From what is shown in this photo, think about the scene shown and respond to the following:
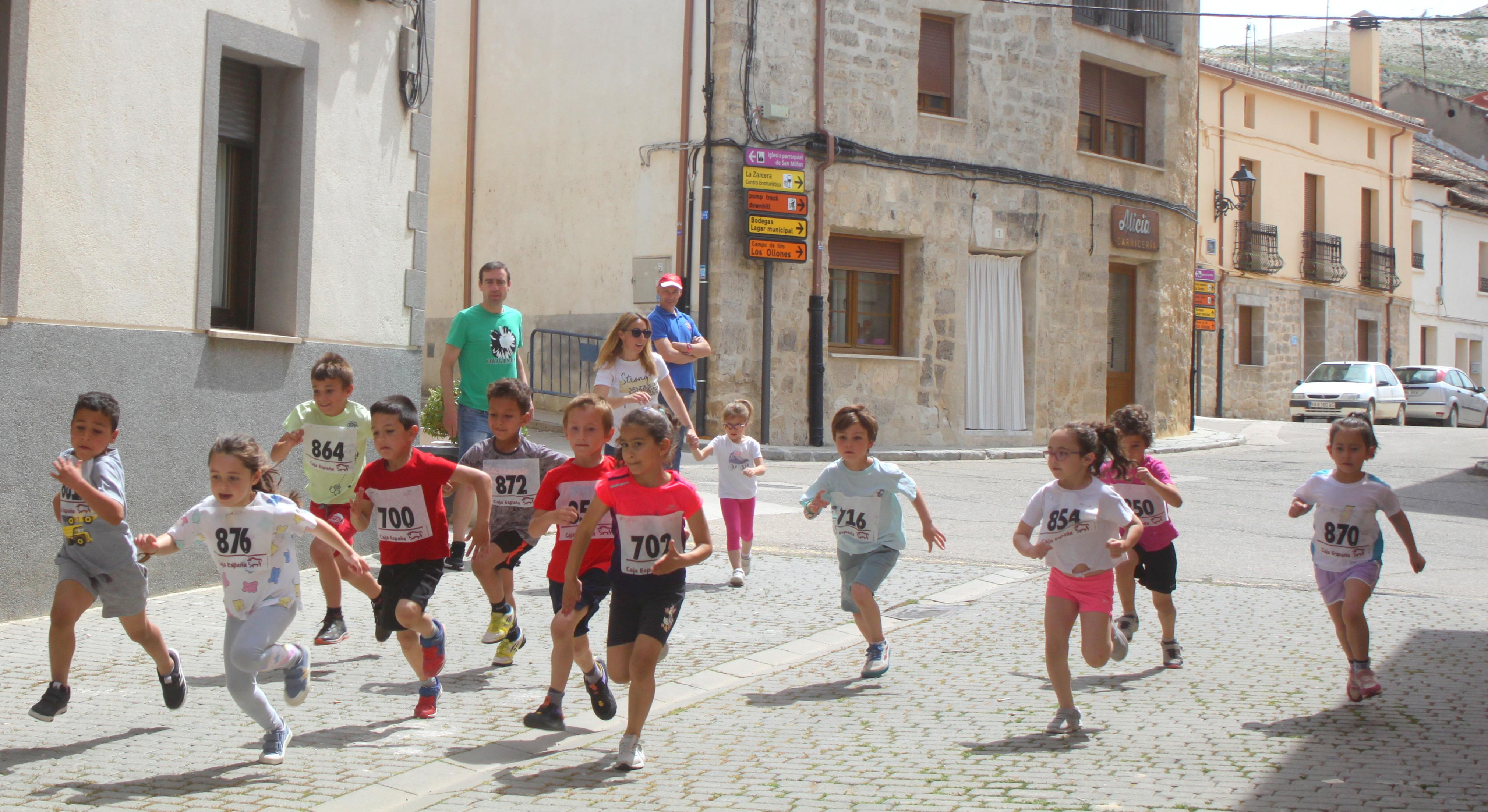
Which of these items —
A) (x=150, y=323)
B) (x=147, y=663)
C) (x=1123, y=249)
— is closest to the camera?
(x=147, y=663)

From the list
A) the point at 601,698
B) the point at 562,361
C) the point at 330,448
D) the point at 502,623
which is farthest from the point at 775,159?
the point at 601,698

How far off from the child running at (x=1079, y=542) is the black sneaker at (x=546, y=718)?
1.79 m

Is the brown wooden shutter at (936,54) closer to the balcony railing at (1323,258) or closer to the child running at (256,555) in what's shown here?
the child running at (256,555)

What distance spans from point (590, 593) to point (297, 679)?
1072mm

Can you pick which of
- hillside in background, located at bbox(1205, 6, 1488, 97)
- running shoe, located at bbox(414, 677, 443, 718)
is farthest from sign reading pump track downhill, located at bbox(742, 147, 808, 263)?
hillside in background, located at bbox(1205, 6, 1488, 97)

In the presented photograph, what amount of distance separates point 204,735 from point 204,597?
2976 mm

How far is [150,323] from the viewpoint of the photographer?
7.57m

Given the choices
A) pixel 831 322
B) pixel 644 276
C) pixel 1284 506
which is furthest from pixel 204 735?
pixel 831 322

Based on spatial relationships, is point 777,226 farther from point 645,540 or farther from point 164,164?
point 645,540

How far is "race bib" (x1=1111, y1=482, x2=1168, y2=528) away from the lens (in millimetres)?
6285

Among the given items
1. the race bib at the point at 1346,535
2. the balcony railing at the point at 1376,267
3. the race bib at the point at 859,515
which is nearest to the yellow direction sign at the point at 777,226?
the race bib at the point at 859,515

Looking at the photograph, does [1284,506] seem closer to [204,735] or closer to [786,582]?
[786,582]

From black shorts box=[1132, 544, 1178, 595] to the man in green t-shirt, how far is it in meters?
3.64

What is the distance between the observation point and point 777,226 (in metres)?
17.3
